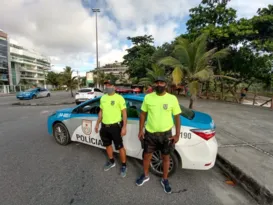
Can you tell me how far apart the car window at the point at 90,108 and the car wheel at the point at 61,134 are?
25.5 inches

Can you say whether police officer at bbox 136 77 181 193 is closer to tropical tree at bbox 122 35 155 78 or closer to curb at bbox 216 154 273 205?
curb at bbox 216 154 273 205

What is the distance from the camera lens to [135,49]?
A: 30203mm

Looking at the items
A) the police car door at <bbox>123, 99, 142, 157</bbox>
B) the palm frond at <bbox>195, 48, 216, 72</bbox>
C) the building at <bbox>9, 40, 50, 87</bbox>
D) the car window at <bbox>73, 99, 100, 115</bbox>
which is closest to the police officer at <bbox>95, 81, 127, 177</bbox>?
the police car door at <bbox>123, 99, 142, 157</bbox>

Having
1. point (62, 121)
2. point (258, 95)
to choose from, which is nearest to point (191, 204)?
point (62, 121)

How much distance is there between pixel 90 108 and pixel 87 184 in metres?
1.74

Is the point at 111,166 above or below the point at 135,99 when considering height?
below

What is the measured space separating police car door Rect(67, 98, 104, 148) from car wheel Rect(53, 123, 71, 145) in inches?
7.6

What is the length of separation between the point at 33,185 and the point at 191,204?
8.18 feet

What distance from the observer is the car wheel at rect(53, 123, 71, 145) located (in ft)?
13.8

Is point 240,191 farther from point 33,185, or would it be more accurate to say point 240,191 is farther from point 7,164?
point 7,164

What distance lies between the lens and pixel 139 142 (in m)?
3.13

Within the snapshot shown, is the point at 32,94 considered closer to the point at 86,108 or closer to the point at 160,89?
the point at 86,108

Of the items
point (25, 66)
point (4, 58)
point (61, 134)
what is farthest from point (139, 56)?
point (25, 66)

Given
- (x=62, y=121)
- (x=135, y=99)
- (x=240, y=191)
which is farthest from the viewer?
(x=62, y=121)
